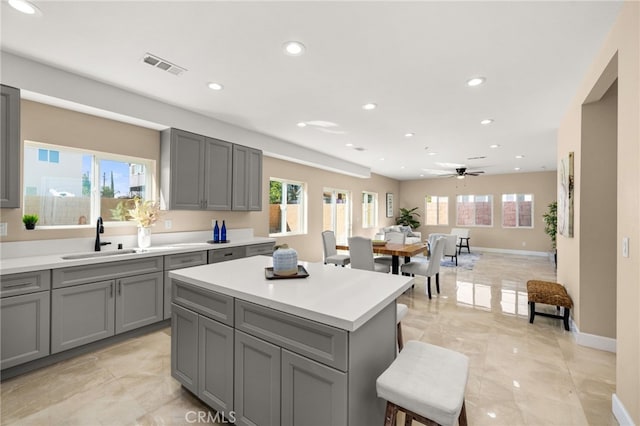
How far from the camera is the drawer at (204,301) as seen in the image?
1.67m

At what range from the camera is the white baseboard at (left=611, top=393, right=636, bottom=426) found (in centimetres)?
167

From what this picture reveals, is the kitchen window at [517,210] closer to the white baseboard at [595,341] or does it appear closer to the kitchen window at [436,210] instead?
the kitchen window at [436,210]

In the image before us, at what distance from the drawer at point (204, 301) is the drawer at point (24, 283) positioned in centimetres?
128

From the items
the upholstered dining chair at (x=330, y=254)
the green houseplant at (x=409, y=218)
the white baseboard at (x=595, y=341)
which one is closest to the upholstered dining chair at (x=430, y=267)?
the upholstered dining chair at (x=330, y=254)

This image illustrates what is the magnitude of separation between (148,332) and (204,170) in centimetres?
207

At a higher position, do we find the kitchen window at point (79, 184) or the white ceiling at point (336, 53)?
the white ceiling at point (336, 53)

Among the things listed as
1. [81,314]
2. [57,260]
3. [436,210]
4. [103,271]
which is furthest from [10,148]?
[436,210]

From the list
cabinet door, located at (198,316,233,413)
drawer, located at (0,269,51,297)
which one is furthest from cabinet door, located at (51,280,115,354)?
cabinet door, located at (198,316,233,413)

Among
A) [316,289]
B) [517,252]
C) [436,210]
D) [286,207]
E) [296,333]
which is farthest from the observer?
[436,210]

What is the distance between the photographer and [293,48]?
88.0 inches

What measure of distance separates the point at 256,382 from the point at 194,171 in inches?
118

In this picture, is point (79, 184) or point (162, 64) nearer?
point (162, 64)

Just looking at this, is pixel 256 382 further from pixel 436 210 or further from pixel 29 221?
pixel 436 210

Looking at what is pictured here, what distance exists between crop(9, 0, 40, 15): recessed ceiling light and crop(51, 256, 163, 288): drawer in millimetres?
1944
